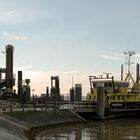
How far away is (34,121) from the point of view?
134 feet

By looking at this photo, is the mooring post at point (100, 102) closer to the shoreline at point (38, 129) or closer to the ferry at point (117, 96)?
the ferry at point (117, 96)

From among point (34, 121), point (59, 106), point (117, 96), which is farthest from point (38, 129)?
point (117, 96)

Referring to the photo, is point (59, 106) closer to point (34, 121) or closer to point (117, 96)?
point (34, 121)

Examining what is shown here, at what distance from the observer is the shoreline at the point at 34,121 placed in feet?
110

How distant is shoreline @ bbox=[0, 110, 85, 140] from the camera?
33456 mm

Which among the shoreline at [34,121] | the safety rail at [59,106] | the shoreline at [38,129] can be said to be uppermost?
the safety rail at [59,106]

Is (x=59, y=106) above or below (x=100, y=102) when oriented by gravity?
below

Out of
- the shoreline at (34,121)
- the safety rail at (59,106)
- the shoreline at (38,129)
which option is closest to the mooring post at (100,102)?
the safety rail at (59,106)

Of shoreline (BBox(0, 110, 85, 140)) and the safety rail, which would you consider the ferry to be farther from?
shoreline (BBox(0, 110, 85, 140))

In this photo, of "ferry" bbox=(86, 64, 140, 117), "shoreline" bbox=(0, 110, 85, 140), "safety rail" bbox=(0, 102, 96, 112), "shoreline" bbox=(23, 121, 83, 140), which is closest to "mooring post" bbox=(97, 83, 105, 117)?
"safety rail" bbox=(0, 102, 96, 112)

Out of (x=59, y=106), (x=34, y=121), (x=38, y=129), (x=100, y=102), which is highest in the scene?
(x=100, y=102)

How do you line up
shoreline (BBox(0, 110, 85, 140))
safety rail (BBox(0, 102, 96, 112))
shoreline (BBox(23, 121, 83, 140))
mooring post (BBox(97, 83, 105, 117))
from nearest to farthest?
1. shoreline (BBox(0, 110, 85, 140))
2. shoreline (BBox(23, 121, 83, 140))
3. safety rail (BBox(0, 102, 96, 112))
4. mooring post (BBox(97, 83, 105, 117))

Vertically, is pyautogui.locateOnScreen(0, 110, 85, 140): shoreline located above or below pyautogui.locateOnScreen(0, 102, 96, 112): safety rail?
below

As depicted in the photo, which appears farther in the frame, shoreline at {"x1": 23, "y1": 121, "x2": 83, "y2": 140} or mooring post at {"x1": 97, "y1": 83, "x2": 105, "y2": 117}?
mooring post at {"x1": 97, "y1": 83, "x2": 105, "y2": 117}
